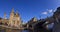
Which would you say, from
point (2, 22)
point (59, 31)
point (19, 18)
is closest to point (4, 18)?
point (2, 22)

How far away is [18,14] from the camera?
142875 millimetres

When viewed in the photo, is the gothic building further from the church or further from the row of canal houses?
the row of canal houses

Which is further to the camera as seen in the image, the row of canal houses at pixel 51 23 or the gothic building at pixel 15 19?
the gothic building at pixel 15 19

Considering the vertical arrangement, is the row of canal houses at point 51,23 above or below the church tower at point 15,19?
below

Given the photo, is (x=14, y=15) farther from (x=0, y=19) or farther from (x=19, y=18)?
(x=0, y=19)

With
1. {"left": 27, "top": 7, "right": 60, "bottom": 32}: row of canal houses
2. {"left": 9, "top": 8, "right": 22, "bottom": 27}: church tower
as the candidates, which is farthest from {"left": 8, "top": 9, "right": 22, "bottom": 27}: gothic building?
{"left": 27, "top": 7, "right": 60, "bottom": 32}: row of canal houses

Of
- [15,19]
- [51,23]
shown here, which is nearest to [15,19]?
[15,19]

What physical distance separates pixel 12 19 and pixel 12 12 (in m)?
8.72

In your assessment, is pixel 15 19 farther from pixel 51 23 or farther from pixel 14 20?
pixel 51 23

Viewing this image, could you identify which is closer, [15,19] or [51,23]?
[51,23]

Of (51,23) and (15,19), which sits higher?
(15,19)

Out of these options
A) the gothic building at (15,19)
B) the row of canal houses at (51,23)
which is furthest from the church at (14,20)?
the row of canal houses at (51,23)

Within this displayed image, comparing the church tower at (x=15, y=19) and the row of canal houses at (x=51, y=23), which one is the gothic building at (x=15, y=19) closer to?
the church tower at (x=15, y=19)

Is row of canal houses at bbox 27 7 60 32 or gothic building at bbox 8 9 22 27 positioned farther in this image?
gothic building at bbox 8 9 22 27
